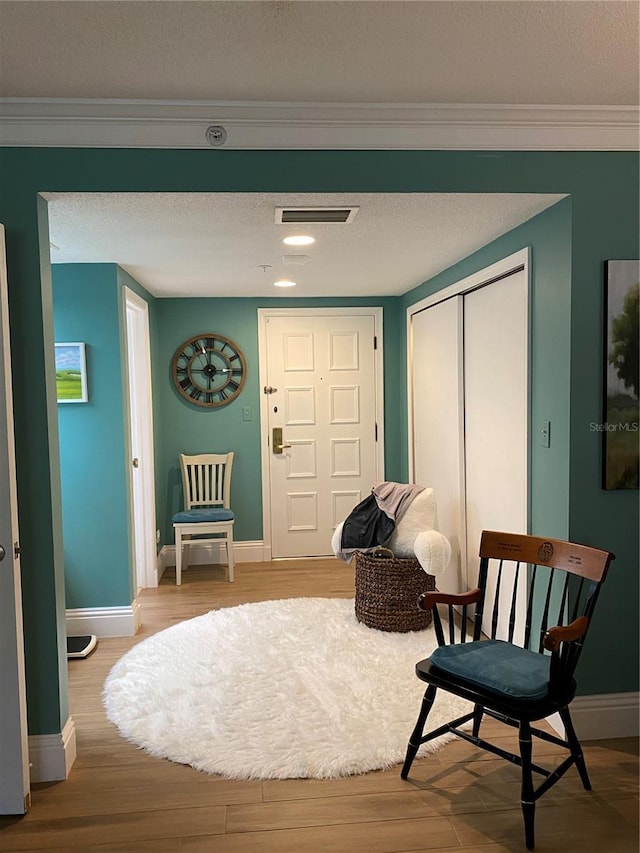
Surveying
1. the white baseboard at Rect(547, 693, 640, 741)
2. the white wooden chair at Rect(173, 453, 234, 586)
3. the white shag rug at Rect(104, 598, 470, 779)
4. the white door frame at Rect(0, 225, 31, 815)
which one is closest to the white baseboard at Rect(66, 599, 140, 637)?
the white shag rug at Rect(104, 598, 470, 779)

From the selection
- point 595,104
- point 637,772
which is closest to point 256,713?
point 637,772

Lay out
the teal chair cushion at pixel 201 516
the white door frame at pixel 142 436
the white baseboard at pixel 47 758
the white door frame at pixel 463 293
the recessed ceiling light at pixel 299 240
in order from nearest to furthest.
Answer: the white baseboard at pixel 47 758, the white door frame at pixel 463 293, the recessed ceiling light at pixel 299 240, the white door frame at pixel 142 436, the teal chair cushion at pixel 201 516

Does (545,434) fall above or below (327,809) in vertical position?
above

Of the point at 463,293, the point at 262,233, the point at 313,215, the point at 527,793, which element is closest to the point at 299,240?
the point at 262,233

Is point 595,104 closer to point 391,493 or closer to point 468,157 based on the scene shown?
point 468,157

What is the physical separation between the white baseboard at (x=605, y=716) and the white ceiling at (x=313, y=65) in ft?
6.71

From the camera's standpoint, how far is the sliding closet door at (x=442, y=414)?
3979 millimetres

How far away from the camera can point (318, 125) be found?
7.86 ft

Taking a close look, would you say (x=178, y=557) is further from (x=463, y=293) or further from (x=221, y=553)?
(x=463, y=293)

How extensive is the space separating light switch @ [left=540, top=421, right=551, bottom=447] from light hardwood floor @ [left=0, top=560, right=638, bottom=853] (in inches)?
48.6

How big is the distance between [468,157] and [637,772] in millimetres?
2416

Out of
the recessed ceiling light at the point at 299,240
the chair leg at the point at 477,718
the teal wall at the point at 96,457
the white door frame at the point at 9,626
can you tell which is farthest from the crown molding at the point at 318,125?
the chair leg at the point at 477,718

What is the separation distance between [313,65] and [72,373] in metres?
2.33

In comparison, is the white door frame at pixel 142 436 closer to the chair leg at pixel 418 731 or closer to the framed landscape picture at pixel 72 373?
the framed landscape picture at pixel 72 373
